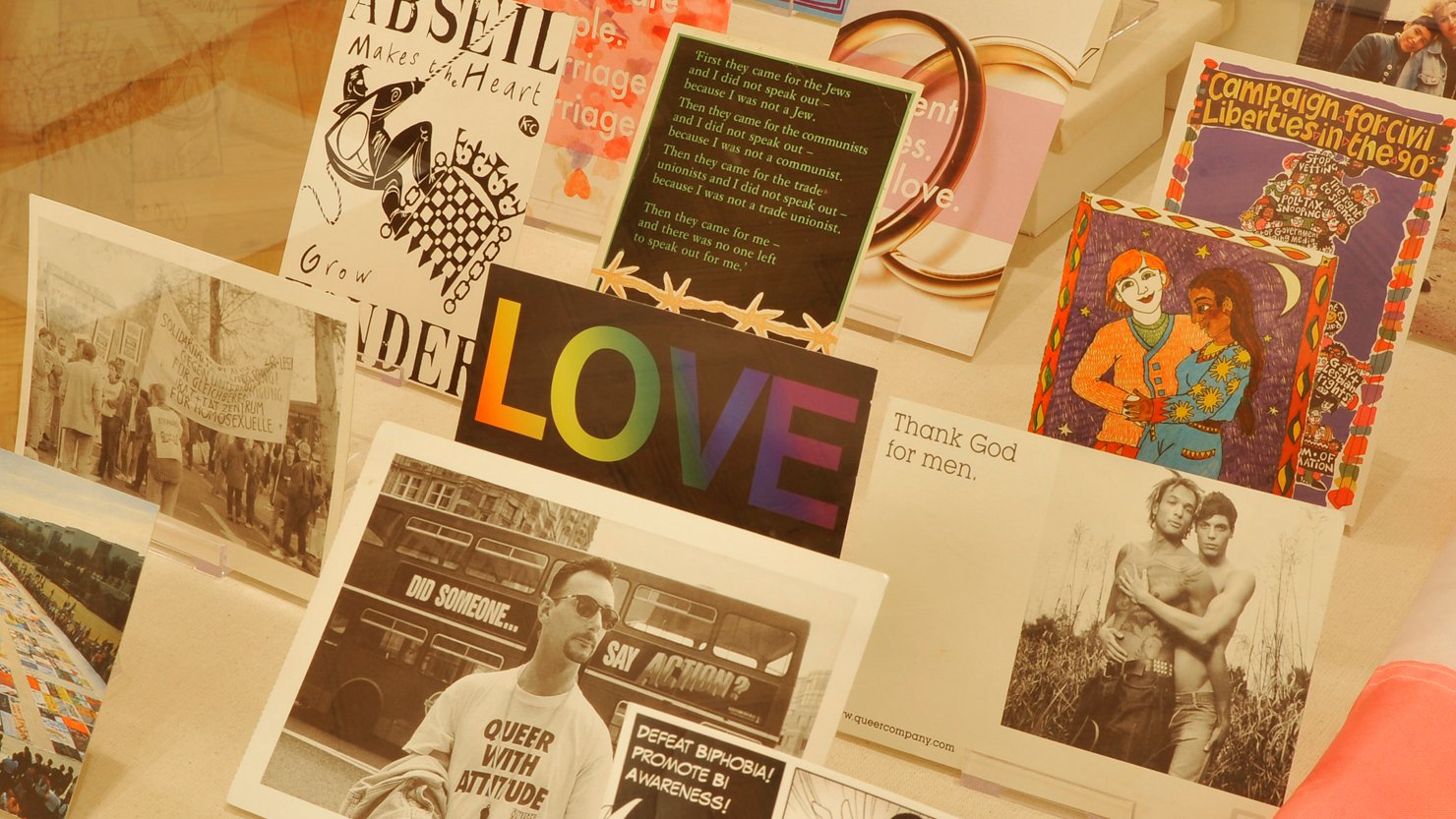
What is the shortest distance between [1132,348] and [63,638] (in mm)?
1280

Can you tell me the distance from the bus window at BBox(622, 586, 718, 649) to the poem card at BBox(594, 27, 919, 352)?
55 centimetres

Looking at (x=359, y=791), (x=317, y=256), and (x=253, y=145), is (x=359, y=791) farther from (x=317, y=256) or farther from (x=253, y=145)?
(x=253, y=145)

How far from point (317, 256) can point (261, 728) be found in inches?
33.9

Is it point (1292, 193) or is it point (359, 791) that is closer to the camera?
point (359, 791)

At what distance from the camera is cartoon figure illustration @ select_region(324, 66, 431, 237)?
1873 mm

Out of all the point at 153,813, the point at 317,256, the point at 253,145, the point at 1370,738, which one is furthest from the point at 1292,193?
the point at 253,145

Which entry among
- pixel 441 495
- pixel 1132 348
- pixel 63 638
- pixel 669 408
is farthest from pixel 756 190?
pixel 63 638

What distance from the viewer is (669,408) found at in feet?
4.83

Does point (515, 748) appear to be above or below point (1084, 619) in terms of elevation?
below

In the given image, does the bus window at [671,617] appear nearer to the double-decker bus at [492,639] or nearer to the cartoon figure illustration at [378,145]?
the double-decker bus at [492,639]

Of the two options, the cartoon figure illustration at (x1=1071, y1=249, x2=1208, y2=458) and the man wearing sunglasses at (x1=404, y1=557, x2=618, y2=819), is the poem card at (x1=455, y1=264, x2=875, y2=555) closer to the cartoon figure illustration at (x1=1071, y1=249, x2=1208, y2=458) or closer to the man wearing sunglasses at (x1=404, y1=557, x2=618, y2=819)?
the man wearing sunglasses at (x1=404, y1=557, x2=618, y2=819)

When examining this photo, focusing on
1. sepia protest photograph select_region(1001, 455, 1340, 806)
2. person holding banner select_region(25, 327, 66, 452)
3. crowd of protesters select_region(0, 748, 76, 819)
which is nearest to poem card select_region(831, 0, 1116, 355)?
sepia protest photograph select_region(1001, 455, 1340, 806)

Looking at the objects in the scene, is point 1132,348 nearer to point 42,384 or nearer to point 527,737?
point 527,737

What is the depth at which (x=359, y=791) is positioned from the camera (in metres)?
1.26
